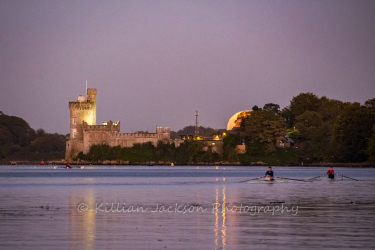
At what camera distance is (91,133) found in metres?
130

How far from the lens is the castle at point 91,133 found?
131 m

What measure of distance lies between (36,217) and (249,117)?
10200cm

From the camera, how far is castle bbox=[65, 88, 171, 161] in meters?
131

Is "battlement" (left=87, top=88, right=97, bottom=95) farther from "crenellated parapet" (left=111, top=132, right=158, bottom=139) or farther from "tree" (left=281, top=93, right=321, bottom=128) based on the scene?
"tree" (left=281, top=93, right=321, bottom=128)

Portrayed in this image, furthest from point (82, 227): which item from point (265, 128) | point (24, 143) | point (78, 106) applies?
point (24, 143)

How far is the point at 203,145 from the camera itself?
447 ft

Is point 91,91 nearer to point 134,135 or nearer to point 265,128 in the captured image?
point 134,135

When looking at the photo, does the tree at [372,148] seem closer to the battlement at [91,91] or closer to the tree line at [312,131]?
the tree line at [312,131]

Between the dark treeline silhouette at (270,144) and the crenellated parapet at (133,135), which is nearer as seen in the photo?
the dark treeline silhouette at (270,144)

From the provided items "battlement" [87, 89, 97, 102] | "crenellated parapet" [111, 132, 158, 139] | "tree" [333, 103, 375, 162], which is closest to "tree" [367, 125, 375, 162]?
"tree" [333, 103, 375, 162]

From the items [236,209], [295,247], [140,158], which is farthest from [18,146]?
[295,247]

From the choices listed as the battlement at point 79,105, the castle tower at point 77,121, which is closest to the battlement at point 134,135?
the castle tower at point 77,121

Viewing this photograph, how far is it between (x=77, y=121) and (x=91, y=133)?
5.69 m

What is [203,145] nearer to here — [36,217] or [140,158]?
[140,158]
